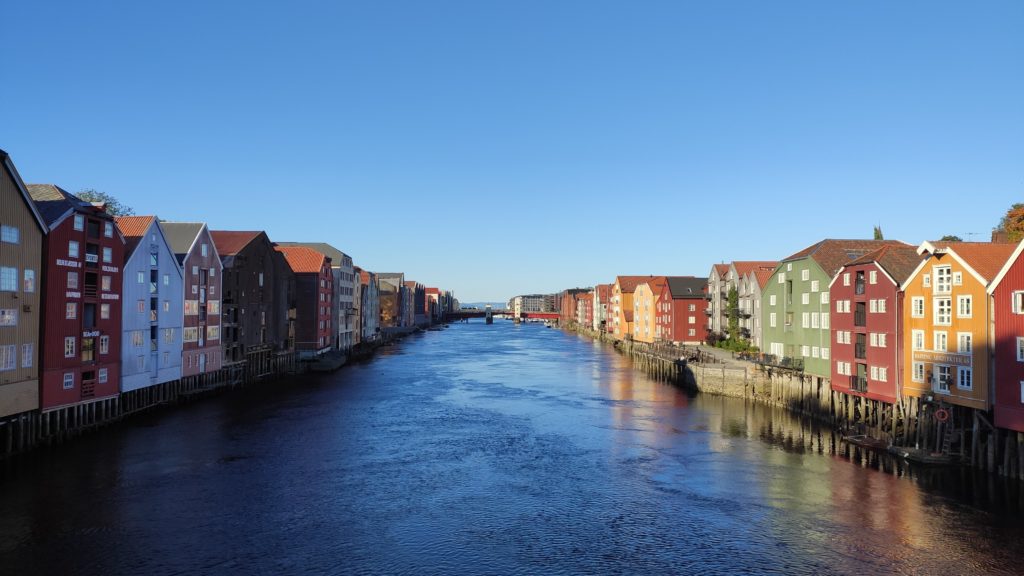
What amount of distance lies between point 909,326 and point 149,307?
58.0 meters

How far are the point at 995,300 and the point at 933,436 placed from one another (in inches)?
376

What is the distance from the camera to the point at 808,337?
58562 millimetres

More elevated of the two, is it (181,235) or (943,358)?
(181,235)

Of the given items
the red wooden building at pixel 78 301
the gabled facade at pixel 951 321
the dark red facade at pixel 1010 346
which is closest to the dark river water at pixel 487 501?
the dark red facade at pixel 1010 346

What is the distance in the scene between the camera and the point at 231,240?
75625mm

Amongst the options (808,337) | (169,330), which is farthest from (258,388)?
(808,337)

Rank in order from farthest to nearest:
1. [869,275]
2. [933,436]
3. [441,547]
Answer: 1. [869,275]
2. [933,436]
3. [441,547]

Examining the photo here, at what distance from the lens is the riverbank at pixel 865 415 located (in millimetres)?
34625

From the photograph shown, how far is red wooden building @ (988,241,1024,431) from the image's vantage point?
106ft

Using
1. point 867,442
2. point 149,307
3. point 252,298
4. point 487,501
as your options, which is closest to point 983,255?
point 867,442

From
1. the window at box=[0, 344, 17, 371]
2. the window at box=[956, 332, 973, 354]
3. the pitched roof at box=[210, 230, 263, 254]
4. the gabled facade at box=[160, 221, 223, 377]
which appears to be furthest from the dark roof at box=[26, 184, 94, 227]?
the window at box=[956, 332, 973, 354]

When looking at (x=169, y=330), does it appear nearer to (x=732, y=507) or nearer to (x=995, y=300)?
(x=732, y=507)

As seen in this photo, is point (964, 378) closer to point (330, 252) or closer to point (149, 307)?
point (149, 307)

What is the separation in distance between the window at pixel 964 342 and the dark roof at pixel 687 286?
68.0 meters
